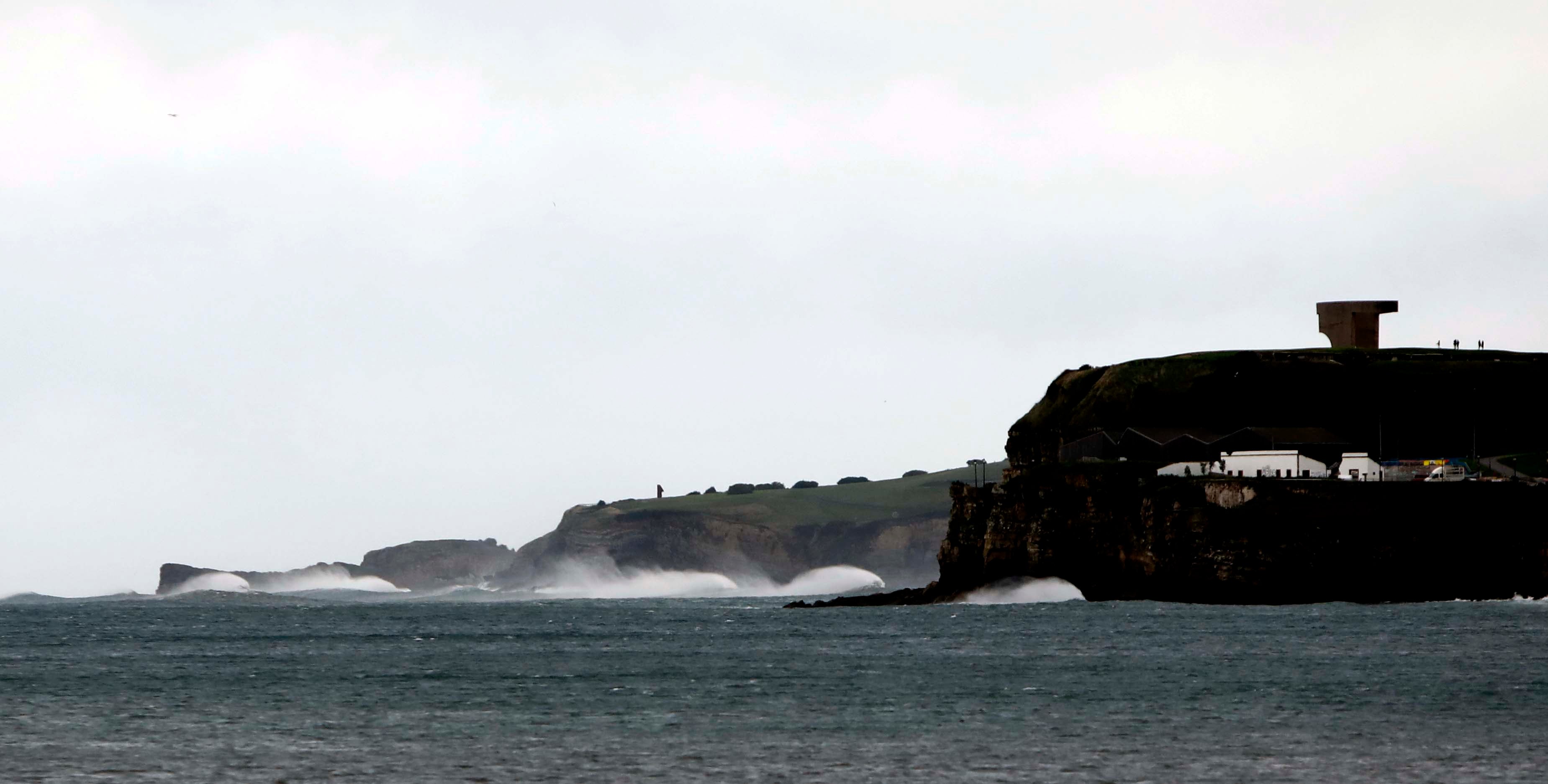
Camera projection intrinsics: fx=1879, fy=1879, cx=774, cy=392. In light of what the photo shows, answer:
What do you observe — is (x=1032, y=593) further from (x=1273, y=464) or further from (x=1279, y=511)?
(x=1273, y=464)

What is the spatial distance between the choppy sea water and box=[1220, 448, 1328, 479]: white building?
49877mm

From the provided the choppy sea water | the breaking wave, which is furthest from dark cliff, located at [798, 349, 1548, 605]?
the choppy sea water

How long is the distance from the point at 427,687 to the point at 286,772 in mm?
25952

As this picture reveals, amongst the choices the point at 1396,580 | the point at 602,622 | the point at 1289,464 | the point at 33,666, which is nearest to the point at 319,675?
the point at 33,666

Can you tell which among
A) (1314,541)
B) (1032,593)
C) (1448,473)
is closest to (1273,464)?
(1448,473)

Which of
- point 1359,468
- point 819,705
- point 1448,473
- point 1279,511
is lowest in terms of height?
point 819,705

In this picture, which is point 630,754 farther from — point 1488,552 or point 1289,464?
point 1289,464

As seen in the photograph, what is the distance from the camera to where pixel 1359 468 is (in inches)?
6196

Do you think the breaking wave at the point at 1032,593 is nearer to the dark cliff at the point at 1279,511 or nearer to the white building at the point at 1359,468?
the dark cliff at the point at 1279,511

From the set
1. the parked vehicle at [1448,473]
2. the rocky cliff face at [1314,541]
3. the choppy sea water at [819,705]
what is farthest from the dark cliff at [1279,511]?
the choppy sea water at [819,705]

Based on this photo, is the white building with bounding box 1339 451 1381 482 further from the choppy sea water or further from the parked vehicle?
the choppy sea water

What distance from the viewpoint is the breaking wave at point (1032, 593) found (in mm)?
156125

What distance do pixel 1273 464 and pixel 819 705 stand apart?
112190 mm

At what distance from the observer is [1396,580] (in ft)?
451
